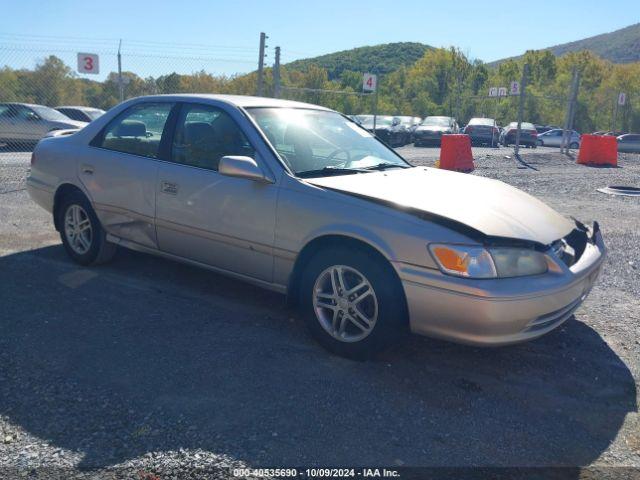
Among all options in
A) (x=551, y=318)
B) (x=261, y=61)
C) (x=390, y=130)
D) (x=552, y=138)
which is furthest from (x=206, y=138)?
(x=552, y=138)

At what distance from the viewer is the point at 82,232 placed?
5.28 meters

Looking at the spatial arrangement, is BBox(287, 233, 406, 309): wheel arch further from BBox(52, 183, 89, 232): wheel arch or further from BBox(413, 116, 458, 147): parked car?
BBox(413, 116, 458, 147): parked car

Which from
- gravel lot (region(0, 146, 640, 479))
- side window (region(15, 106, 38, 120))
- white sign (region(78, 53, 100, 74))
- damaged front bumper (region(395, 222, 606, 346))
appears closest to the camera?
gravel lot (region(0, 146, 640, 479))

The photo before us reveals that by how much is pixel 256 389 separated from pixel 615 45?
199565 mm

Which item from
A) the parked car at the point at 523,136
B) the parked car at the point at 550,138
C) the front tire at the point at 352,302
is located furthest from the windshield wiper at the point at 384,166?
the parked car at the point at 550,138

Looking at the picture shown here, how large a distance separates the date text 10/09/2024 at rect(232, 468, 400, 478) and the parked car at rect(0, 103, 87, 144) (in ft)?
53.2

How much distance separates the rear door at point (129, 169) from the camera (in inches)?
185

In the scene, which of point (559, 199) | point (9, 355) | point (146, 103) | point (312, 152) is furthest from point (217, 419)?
point (559, 199)

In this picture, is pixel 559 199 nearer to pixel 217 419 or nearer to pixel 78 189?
pixel 78 189

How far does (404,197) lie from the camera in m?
3.67

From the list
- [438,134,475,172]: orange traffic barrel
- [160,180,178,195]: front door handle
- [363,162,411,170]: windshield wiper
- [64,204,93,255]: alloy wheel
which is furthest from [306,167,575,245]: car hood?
[438,134,475,172]: orange traffic barrel

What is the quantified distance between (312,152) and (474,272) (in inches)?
63.4

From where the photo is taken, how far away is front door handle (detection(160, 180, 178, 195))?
4.48 metres

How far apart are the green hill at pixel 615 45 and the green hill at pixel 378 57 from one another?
64798 millimetres
